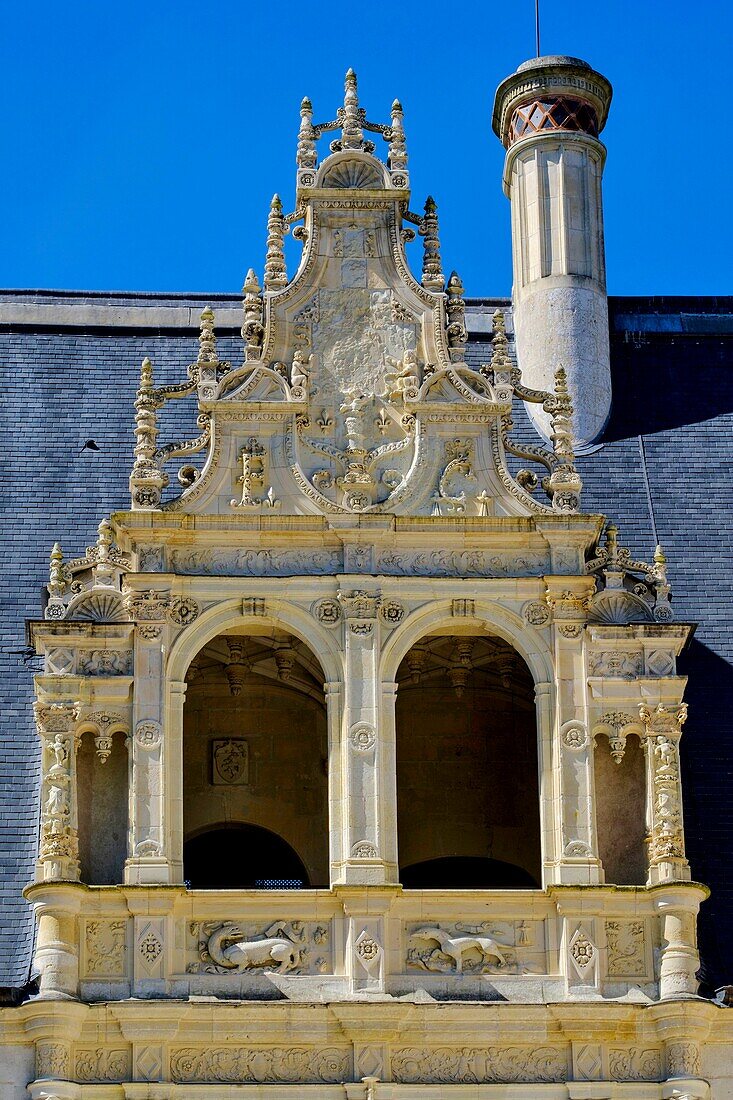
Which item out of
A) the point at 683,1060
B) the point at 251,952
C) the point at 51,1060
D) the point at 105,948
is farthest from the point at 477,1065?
the point at 51,1060

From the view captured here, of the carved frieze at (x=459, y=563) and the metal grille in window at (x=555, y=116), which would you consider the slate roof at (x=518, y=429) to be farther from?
the carved frieze at (x=459, y=563)

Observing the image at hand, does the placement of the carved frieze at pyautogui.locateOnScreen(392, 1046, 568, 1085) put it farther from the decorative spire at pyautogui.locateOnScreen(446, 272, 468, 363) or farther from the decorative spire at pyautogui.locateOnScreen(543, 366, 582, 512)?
the decorative spire at pyautogui.locateOnScreen(446, 272, 468, 363)

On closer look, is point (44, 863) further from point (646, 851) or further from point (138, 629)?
point (646, 851)

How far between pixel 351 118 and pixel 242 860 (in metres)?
8.63

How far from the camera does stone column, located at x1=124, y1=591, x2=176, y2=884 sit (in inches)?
1222

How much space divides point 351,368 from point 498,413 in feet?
5.89

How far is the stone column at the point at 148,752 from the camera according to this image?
3103cm

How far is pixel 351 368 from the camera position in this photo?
111 feet

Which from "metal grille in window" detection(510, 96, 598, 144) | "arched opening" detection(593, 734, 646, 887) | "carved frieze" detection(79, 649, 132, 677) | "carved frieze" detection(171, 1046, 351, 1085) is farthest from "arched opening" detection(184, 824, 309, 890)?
"metal grille in window" detection(510, 96, 598, 144)

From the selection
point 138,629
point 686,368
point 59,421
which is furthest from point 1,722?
point 686,368

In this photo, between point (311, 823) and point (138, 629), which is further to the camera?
point (311, 823)

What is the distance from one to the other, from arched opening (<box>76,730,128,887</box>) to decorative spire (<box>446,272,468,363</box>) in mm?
5810

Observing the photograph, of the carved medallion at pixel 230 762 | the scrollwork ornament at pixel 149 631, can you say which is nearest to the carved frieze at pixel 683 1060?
the carved medallion at pixel 230 762

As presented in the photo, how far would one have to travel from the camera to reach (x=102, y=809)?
31891mm
